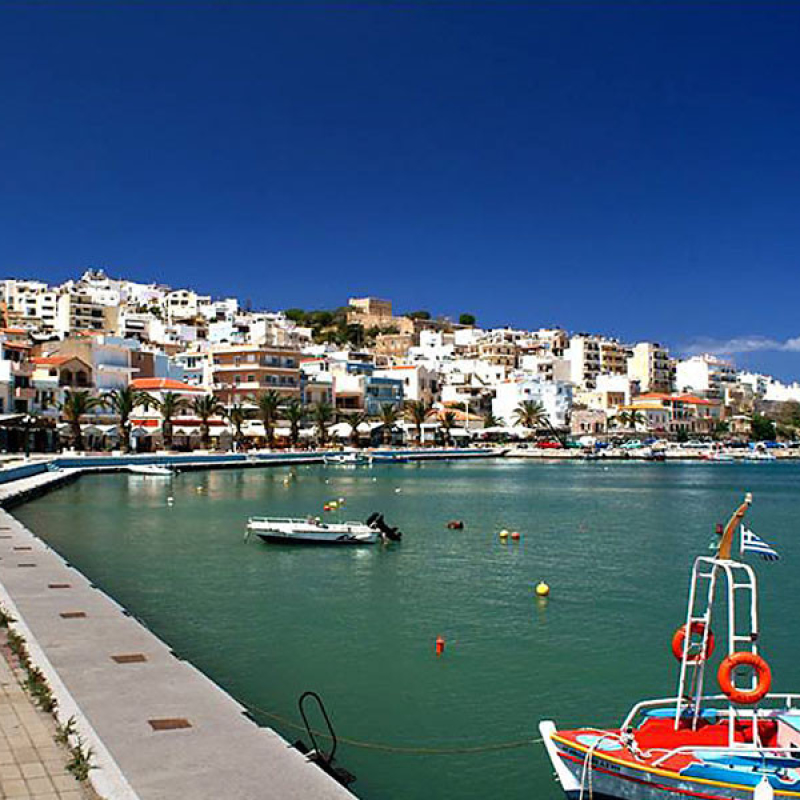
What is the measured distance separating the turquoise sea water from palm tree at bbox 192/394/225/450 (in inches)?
1600

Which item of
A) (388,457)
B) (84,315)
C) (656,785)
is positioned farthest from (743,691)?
(84,315)

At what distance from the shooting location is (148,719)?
9.84 metres

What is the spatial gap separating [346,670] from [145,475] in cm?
5501

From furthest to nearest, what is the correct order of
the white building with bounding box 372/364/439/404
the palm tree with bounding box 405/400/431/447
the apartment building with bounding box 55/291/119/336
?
the apartment building with bounding box 55/291/119/336
the white building with bounding box 372/364/439/404
the palm tree with bounding box 405/400/431/447

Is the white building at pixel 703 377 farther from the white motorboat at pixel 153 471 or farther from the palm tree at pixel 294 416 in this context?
the white motorboat at pixel 153 471

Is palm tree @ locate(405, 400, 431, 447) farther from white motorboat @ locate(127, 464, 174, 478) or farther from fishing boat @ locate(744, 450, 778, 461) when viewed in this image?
white motorboat @ locate(127, 464, 174, 478)

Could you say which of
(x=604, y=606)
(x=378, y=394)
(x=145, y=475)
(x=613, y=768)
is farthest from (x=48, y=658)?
(x=378, y=394)

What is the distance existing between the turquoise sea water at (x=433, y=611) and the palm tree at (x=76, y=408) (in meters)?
31.4

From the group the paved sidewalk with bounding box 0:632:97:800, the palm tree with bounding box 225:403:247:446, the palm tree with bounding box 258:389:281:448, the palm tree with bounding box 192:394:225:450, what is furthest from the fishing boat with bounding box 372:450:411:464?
the paved sidewalk with bounding box 0:632:97:800

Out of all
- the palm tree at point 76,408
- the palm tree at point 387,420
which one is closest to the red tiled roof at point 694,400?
the palm tree at point 387,420

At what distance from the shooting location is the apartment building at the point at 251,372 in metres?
103

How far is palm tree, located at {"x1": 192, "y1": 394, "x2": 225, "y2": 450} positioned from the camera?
89562 millimetres

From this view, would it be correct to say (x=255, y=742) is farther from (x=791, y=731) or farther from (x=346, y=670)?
(x=346, y=670)

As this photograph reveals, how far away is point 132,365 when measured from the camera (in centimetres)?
9962
